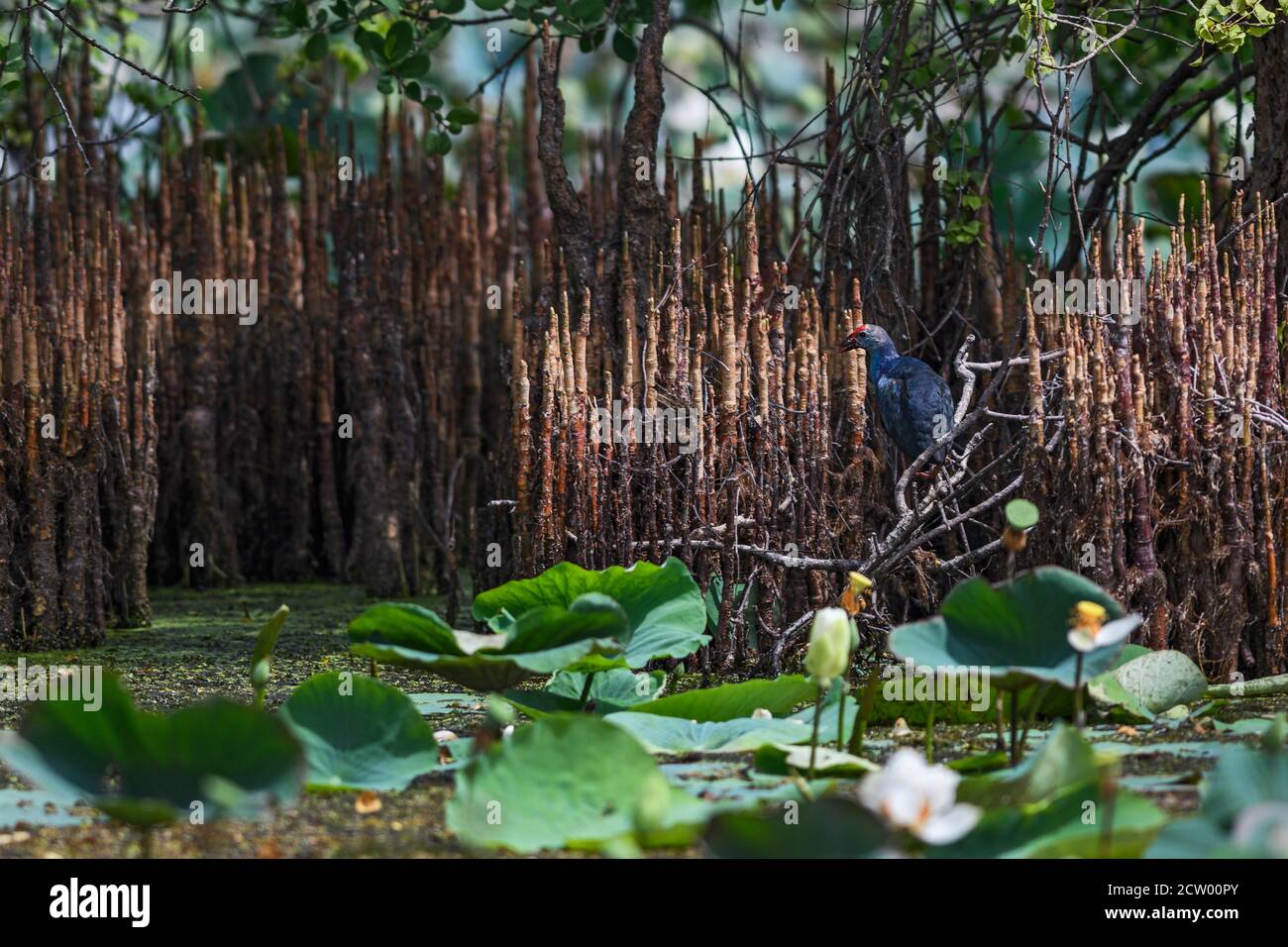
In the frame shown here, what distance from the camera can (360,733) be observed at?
282cm

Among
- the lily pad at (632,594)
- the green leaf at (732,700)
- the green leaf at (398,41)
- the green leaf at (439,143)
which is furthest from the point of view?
the green leaf at (439,143)

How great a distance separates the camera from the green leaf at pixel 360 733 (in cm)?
274

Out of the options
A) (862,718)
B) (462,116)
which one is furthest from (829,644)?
(462,116)

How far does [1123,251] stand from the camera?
3803mm

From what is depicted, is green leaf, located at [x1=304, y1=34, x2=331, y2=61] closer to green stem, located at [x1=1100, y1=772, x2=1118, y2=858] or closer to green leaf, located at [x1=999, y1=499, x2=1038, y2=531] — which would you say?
green leaf, located at [x1=999, y1=499, x2=1038, y2=531]

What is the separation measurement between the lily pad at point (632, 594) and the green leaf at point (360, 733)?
29.0 inches

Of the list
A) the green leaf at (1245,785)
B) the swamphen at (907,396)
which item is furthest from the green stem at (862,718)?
the swamphen at (907,396)

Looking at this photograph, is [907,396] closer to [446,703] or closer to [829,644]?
[446,703]

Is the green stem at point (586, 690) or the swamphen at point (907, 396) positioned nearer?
the green stem at point (586, 690)

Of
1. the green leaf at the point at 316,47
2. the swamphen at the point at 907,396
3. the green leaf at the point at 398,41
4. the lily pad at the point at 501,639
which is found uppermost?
the green leaf at the point at 316,47

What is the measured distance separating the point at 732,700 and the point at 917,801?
4.31ft

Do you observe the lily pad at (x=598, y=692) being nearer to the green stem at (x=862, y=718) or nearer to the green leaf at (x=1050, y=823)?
the green stem at (x=862, y=718)

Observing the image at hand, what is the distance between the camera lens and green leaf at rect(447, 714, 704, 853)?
7.47 ft

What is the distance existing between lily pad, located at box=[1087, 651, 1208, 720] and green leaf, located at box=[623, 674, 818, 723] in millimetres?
693
